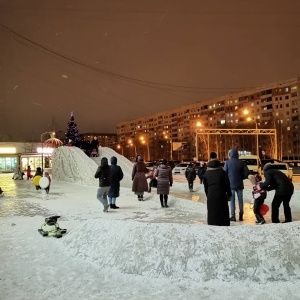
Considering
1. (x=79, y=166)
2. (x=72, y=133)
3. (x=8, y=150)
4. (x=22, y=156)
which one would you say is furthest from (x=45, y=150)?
(x=79, y=166)

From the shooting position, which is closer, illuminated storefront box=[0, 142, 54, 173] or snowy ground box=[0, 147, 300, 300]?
snowy ground box=[0, 147, 300, 300]

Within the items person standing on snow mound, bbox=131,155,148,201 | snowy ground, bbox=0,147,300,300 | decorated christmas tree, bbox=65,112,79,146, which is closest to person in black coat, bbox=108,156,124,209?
person standing on snow mound, bbox=131,155,148,201

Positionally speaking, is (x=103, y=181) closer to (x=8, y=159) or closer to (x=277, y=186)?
(x=277, y=186)

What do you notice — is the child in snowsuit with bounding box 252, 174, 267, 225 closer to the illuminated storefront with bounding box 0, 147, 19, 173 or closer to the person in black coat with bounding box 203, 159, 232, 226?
the person in black coat with bounding box 203, 159, 232, 226

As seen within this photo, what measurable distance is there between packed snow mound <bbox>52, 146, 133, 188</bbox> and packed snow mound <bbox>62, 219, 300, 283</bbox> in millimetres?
14670

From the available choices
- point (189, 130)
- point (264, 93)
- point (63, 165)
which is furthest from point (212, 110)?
point (63, 165)

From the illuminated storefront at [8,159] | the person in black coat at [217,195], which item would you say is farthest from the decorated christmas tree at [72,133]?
the person in black coat at [217,195]

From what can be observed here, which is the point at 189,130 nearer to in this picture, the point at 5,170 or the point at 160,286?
the point at 5,170

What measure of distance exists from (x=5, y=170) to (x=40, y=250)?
1735 inches

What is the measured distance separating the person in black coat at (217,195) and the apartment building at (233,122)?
44.7 metres

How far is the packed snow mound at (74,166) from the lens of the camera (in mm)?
21880

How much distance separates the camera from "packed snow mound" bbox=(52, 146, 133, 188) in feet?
71.6

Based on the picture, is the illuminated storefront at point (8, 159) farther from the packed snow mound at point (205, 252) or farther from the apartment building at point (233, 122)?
the packed snow mound at point (205, 252)

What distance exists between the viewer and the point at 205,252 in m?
5.27
